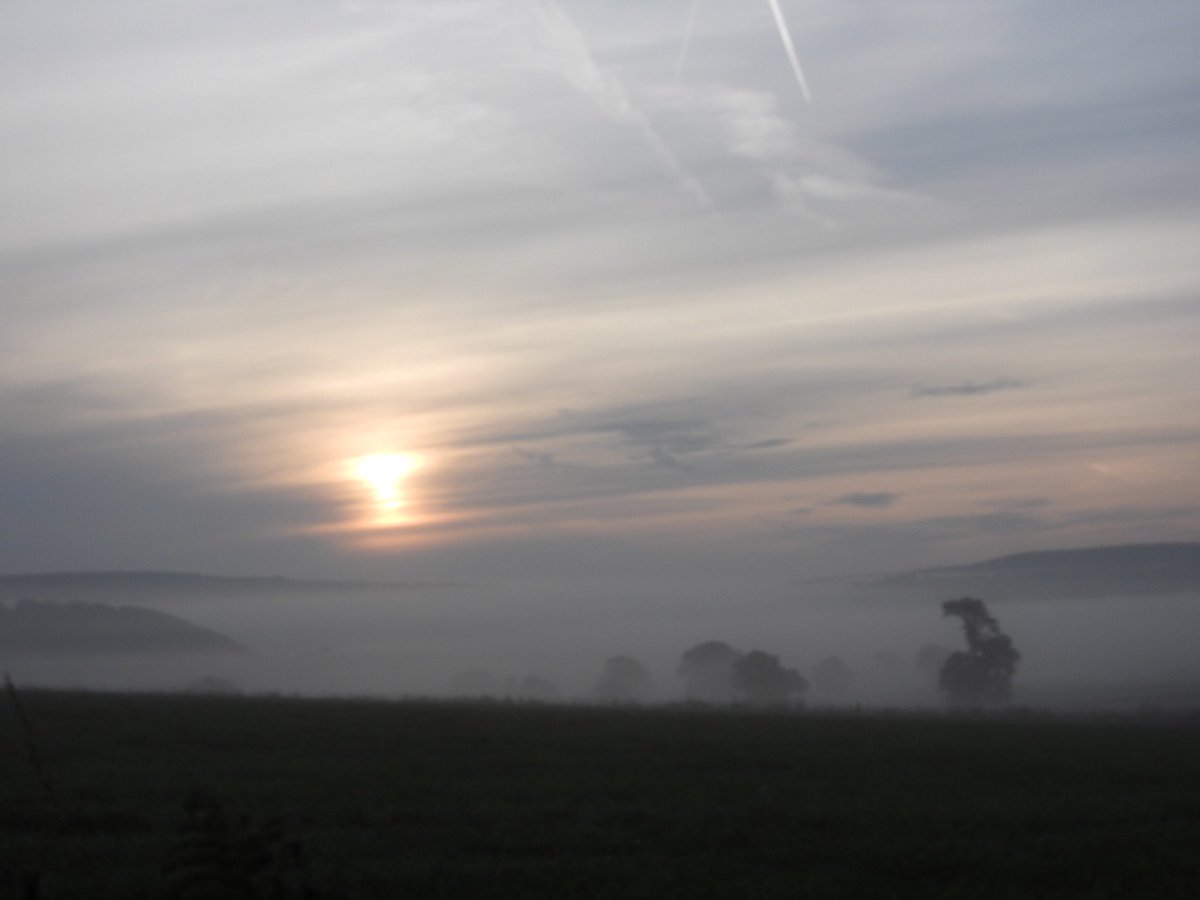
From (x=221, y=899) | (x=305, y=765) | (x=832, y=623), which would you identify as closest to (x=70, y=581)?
(x=832, y=623)

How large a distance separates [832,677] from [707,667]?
1579cm

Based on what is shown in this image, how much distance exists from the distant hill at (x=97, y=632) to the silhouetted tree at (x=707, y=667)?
131 feet

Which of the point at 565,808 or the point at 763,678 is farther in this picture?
the point at 763,678

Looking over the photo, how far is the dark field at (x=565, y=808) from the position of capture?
1203 cm

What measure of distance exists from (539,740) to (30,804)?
9.46 metres

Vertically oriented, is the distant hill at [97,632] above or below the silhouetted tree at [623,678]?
above

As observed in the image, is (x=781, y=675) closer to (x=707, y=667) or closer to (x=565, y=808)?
(x=707, y=667)

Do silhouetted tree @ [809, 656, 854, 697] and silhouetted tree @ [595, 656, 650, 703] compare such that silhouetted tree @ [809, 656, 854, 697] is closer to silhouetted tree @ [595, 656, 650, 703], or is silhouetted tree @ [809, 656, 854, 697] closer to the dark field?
silhouetted tree @ [595, 656, 650, 703]

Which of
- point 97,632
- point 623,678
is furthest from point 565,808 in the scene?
point 97,632

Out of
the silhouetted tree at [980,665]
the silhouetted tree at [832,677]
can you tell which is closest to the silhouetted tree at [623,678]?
the silhouetted tree at [832,677]

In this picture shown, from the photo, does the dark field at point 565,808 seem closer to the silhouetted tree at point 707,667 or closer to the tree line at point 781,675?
the tree line at point 781,675

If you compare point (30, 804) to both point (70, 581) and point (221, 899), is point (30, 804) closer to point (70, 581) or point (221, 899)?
point (221, 899)

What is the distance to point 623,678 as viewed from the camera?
105375mm

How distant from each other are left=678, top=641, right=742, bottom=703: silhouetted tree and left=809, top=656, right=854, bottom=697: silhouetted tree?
9.25 meters
